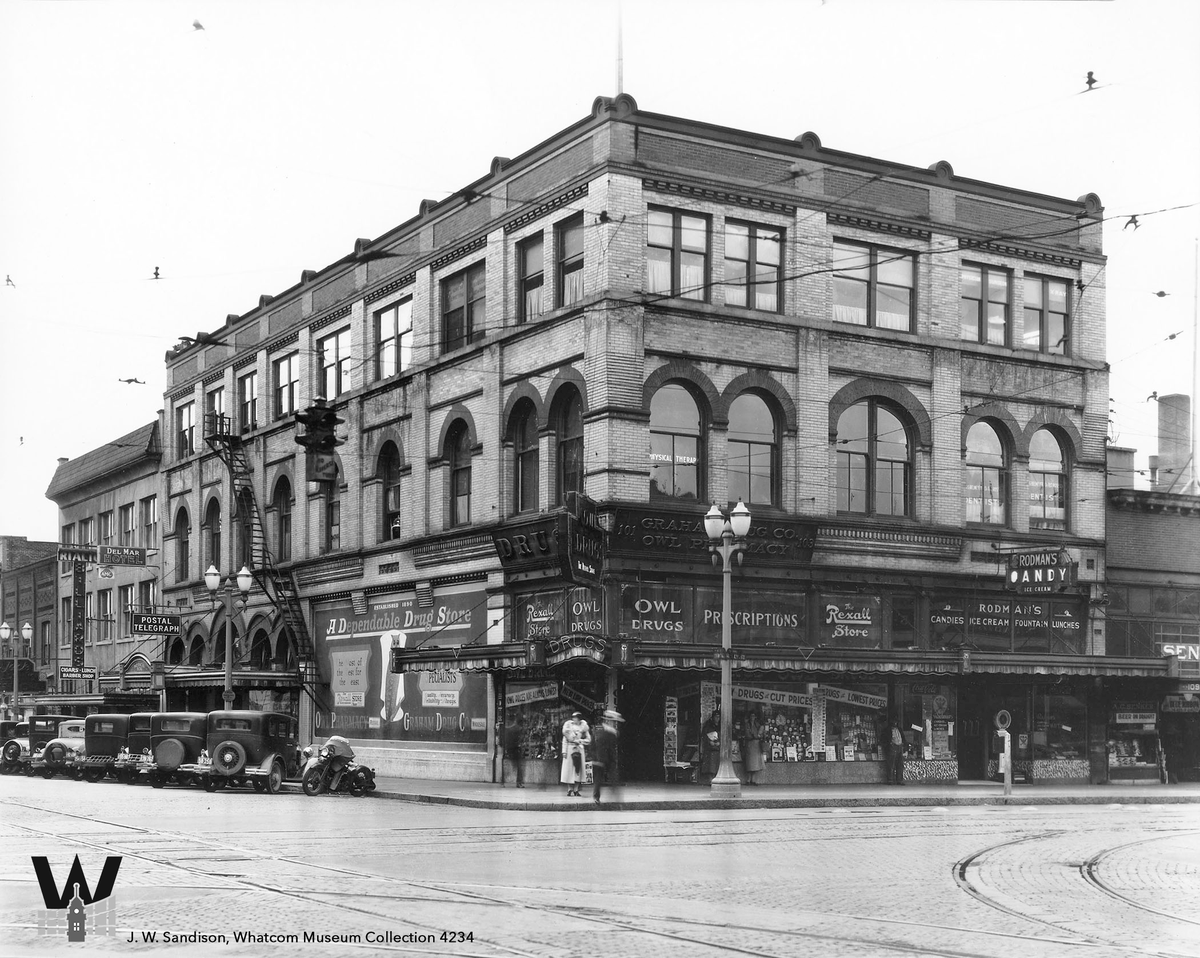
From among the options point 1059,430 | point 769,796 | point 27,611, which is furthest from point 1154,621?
point 27,611

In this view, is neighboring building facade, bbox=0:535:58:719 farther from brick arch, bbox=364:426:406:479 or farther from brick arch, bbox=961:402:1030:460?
brick arch, bbox=961:402:1030:460

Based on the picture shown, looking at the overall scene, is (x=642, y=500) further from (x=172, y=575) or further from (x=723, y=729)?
(x=172, y=575)

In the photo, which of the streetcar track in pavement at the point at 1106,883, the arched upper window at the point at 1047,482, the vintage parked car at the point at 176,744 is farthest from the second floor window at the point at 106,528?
the streetcar track in pavement at the point at 1106,883

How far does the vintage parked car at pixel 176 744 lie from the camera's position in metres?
32.1

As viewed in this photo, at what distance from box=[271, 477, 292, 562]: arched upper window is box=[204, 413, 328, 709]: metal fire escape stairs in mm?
394

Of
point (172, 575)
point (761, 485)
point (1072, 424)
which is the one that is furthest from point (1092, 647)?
point (172, 575)

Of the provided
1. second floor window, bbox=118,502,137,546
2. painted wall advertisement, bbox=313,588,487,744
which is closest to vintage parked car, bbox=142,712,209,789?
painted wall advertisement, bbox=313,588,487,744

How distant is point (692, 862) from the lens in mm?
16344

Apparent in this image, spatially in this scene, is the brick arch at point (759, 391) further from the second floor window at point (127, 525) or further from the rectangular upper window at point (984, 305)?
the second floor window at point (127, 525)

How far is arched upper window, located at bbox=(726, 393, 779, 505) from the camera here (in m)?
32.7

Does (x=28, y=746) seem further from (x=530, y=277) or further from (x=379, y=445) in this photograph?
(x=530, y=277)

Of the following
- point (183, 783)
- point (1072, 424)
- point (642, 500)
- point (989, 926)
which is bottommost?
point (183, 783)

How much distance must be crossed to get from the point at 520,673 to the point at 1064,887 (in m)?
17.8

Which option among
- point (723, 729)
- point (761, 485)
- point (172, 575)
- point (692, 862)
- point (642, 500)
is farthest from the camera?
point (172, 575)
